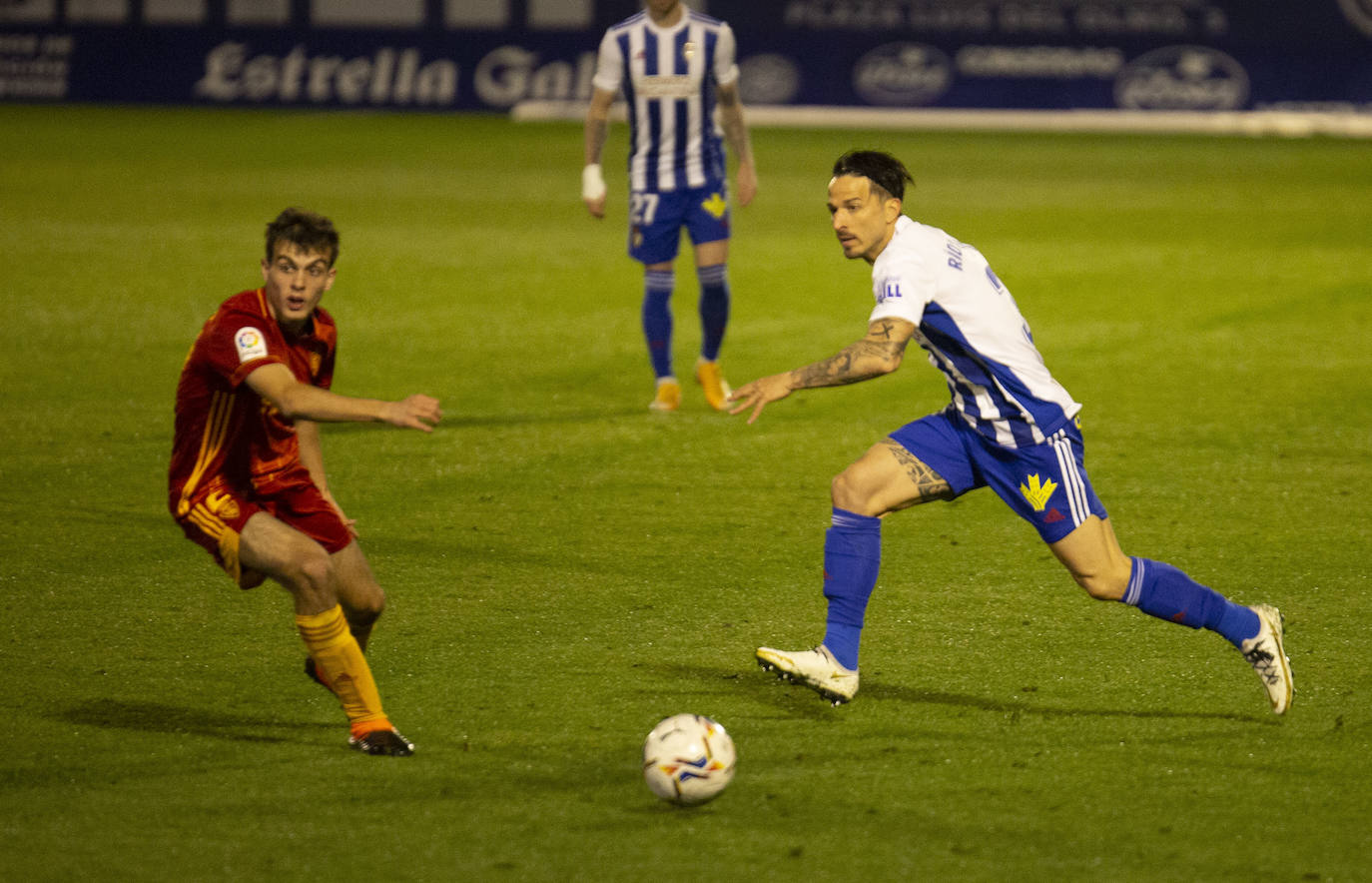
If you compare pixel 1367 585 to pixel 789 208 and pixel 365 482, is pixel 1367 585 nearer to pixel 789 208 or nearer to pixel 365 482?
pixel 365 482

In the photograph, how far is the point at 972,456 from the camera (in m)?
4.69

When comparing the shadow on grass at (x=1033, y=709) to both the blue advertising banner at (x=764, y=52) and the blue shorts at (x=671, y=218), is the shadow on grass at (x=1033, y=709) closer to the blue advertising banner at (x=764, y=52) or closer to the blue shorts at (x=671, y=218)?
the blue shorts at (x=671, y=218)

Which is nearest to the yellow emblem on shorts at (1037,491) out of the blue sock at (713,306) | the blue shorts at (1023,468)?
the blue shorts at (1023,468)

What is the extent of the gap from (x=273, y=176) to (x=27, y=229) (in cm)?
402

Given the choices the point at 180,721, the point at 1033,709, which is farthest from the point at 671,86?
the point at 180,721

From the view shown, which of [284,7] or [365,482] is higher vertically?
[284,7]

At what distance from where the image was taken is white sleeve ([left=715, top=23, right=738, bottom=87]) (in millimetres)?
8672

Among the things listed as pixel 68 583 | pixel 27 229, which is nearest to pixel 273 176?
pixel 27 229

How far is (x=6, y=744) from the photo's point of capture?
4.35 metres

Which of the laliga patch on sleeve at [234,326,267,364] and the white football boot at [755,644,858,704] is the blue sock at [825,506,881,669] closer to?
the white football boot at [755,644,858,704]

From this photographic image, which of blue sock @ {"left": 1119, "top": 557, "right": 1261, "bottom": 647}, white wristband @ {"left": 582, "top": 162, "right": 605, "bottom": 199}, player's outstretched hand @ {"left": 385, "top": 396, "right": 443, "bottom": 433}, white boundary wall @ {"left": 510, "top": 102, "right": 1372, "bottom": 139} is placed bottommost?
blue sock @ {"left": 1119, "top": 557, "right": 1261, "bottom": 647}

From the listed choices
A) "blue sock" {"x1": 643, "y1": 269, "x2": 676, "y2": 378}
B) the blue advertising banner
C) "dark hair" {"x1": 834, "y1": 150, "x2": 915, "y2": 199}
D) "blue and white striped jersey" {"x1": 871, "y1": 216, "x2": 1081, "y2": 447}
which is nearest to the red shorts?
"blue and white striped jersey" {"x1": 871, "y1": 216, "x2": 1081, "y2": 447}

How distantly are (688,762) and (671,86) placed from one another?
5.44 meters

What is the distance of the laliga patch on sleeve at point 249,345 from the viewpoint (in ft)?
13.5
